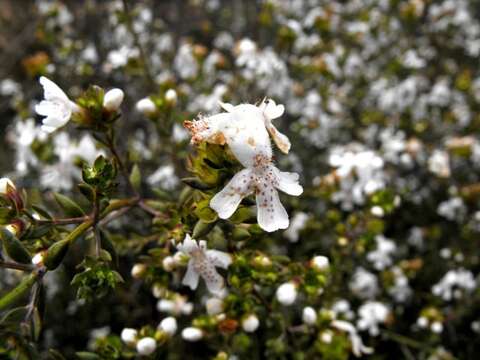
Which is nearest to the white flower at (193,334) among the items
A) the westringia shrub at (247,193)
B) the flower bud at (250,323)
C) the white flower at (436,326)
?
the westringia shrub at (247,193)

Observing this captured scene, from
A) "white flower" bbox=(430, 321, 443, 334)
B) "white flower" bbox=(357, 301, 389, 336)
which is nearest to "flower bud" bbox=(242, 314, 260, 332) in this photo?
"white flower" bbox=(357, 301, 389, 336)

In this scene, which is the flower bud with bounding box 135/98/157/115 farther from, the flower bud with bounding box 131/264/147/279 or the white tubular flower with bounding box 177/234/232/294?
the white tubular flower with bounding box 177/234/232/294

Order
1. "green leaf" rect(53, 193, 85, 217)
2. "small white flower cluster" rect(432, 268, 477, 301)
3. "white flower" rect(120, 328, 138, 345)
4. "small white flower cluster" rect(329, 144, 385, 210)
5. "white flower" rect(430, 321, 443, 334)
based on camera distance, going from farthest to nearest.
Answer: "small white flower cluster" rect(432, 268, 477, 301) < "white flower" rect(430, 321, 443, 334) < "small white flower cluster" rect(329, 144, 385, 210) < "white flower" rect(120, 328, 138, 345) < "green leaf" rect(53, 193, 85, 217)

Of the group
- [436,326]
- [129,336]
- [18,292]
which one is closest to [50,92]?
[18,292]

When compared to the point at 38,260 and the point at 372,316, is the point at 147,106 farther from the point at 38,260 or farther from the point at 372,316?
the point at 372,316

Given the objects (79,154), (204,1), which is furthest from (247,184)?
(204,1)

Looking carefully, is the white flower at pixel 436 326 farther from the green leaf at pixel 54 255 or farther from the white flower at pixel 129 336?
the green leaf at pixel 54 255
